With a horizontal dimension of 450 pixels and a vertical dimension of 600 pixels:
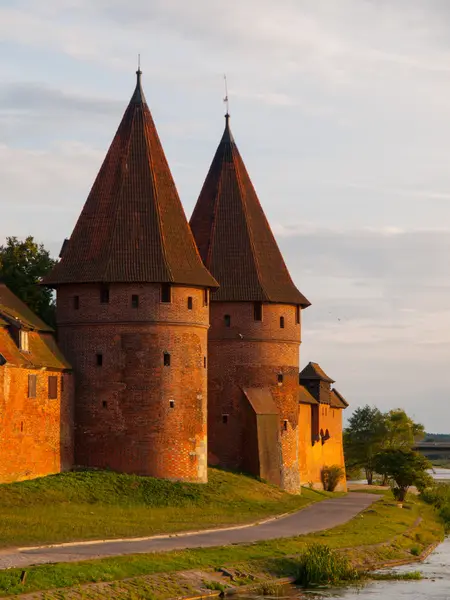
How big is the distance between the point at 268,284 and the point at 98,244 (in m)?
10.4

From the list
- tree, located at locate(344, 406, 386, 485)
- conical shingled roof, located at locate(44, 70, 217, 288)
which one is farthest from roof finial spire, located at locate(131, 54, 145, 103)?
tree, located at locate(344, 406, 386, 485)

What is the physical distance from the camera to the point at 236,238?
5909 centimetres

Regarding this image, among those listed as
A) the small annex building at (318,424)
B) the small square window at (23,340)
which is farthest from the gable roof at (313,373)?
the small square window at (23,340)

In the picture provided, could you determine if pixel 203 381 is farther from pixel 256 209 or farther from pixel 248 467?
pixel 256 209

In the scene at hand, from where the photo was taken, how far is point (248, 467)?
57094 millimetres

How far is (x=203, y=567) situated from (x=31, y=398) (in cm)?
1450

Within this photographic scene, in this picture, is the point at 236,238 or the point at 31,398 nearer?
the point at 31,398

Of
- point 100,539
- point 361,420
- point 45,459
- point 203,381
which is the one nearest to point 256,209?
point 203,381

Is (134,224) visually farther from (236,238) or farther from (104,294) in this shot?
(236,238)

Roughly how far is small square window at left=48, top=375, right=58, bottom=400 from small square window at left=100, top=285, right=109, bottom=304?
3.68m

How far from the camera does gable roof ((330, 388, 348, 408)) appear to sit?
246 feet

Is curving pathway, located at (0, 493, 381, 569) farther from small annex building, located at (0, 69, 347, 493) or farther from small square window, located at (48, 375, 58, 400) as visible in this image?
small square window, located at (48, 375, 58, 400)

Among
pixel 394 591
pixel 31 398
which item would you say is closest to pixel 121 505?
pixel 31 398

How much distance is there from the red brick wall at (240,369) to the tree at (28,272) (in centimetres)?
739
